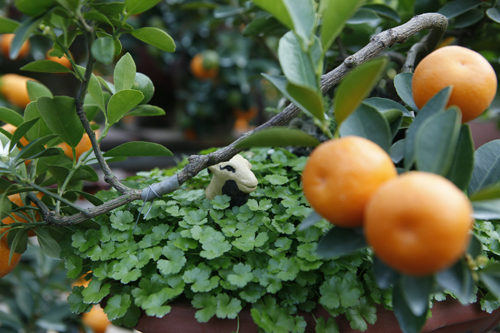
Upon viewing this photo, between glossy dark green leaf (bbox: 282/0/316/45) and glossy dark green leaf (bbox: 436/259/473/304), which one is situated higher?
glossy dark green leaf (bbox: 282/0/316/45)

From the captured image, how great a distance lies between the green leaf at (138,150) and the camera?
563mm

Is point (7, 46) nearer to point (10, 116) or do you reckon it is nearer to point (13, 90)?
point (13, 90)

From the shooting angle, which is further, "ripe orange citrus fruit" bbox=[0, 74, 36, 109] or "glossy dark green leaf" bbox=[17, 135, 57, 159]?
"ripe orange citrus fruit" bbox=[0, 74, 36, 109]

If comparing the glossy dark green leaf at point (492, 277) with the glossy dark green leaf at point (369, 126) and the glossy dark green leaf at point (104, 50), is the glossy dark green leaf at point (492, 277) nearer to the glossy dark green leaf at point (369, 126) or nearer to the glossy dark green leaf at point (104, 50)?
the glossy dark green leaf at point (369, 126)

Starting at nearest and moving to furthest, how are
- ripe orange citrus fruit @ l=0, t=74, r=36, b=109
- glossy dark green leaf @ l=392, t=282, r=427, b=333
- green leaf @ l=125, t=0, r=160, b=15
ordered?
glossy dark green leaf @ l=392, t=282, r=427, b=333 < green leaf @ l=125, t=0, r=160, b=15 < ripe orange citrus fruit @ l=0, t=74, r=36, b=109

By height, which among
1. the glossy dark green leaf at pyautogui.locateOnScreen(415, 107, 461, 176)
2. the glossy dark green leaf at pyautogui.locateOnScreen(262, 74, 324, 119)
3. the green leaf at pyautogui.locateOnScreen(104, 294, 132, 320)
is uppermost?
the glossy dark green leaf at pyautogui.locateOnScreen(262, 74, 324, 119)

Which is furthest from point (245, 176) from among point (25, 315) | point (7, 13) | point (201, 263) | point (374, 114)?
point (7, 13)

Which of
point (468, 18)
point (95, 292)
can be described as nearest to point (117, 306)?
point (95, 292)

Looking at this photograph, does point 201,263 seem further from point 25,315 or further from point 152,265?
point 25,315

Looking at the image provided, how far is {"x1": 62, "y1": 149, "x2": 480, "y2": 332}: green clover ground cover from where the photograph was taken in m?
0.46

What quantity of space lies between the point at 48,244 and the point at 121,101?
0.93 ft

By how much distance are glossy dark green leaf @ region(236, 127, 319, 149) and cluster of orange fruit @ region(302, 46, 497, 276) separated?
0.15 ft

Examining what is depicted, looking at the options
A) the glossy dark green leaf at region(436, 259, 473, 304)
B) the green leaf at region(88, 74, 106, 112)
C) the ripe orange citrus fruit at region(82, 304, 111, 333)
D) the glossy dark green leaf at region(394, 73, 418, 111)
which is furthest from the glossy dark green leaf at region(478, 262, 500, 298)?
the ripe orange citrus fruit at region(82, 304, 111, 333)

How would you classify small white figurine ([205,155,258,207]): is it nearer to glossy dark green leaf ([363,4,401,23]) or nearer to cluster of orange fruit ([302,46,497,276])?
cluster of orange fruit ([302,46,497,276])
